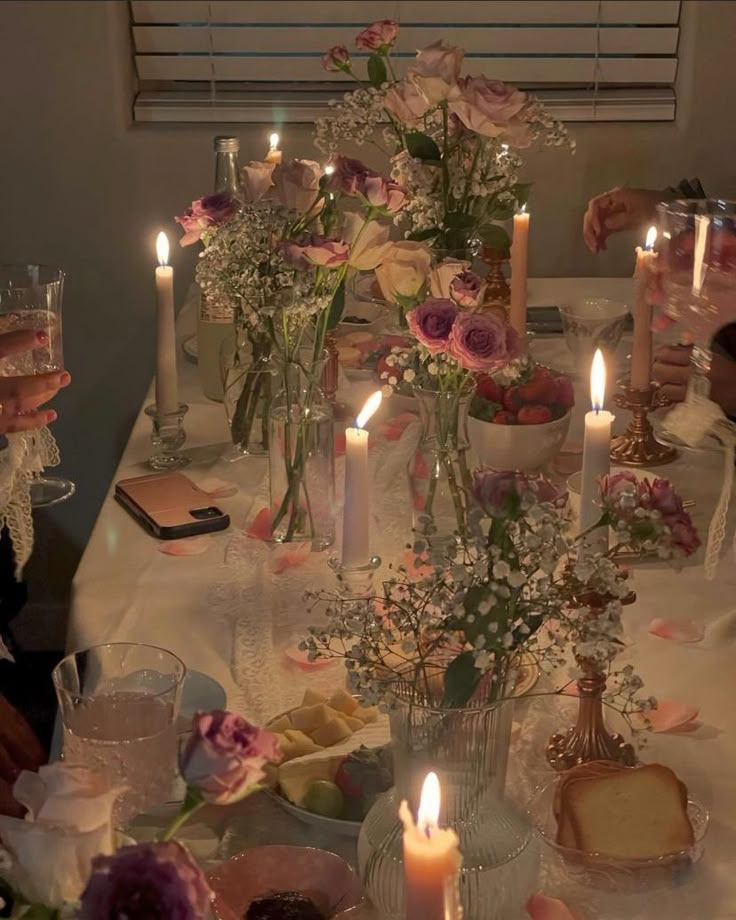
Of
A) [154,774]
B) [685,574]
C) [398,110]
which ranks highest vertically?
[398,110]

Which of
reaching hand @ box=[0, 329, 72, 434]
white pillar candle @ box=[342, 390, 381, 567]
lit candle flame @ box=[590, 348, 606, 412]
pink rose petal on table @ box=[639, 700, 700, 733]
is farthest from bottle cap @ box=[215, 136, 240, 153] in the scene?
pink rose petal on table @ box=[639, 700, 700, 733]

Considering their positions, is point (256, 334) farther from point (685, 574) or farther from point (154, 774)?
point (154, 774)

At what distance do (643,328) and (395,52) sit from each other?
135cm

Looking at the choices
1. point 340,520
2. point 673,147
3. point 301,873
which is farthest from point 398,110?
point 673,147

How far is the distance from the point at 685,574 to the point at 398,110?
2.38ft

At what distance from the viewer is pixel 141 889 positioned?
0.56 m

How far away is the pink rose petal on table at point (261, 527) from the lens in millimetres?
1531

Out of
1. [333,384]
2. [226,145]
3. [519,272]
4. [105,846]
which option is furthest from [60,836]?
[226,145]

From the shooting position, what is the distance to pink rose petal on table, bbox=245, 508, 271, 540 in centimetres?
153

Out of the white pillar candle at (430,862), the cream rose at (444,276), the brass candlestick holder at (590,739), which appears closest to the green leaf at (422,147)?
the cream rose at (444,276)

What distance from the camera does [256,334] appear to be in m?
1.65

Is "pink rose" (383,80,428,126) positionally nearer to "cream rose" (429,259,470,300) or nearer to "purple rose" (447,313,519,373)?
"cream rose" (429,259,470,300)

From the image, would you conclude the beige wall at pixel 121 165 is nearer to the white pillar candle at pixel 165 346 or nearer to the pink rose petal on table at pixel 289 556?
the white pillar candle at pixel 165 346

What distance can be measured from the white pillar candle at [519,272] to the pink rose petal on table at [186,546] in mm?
782
